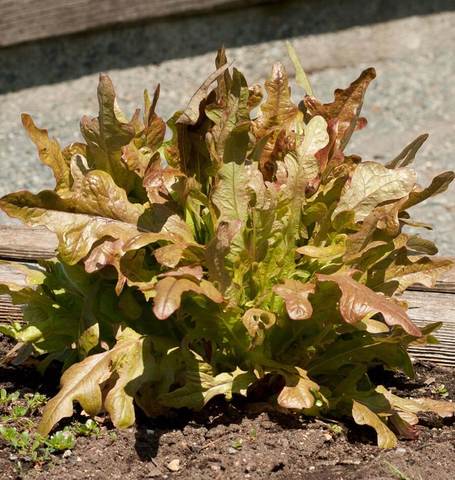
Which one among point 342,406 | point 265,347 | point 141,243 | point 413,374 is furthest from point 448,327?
point 141,243

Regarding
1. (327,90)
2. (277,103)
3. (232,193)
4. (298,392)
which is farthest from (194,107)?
(327,90)

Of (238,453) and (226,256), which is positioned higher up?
(226,256)

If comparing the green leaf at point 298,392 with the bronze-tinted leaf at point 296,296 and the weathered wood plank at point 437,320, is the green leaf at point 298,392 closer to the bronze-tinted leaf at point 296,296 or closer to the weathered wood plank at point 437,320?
the bronze-tinted leaf at point 296,296

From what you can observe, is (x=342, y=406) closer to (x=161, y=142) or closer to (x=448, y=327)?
(x=448, y=327)

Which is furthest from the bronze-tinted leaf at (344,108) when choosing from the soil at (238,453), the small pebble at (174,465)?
the small pebble at (174,465)

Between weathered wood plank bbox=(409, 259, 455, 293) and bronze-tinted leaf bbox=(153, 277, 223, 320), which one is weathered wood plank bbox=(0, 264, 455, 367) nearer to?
weathered wood plank bbox=(409, 259, 455, 293)

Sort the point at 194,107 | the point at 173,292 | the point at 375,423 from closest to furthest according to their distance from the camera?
1. the point at 173,292
2. the point at 194,107
3. the point at 375,423

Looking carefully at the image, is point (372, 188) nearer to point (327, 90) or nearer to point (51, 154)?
point (51, 154)
